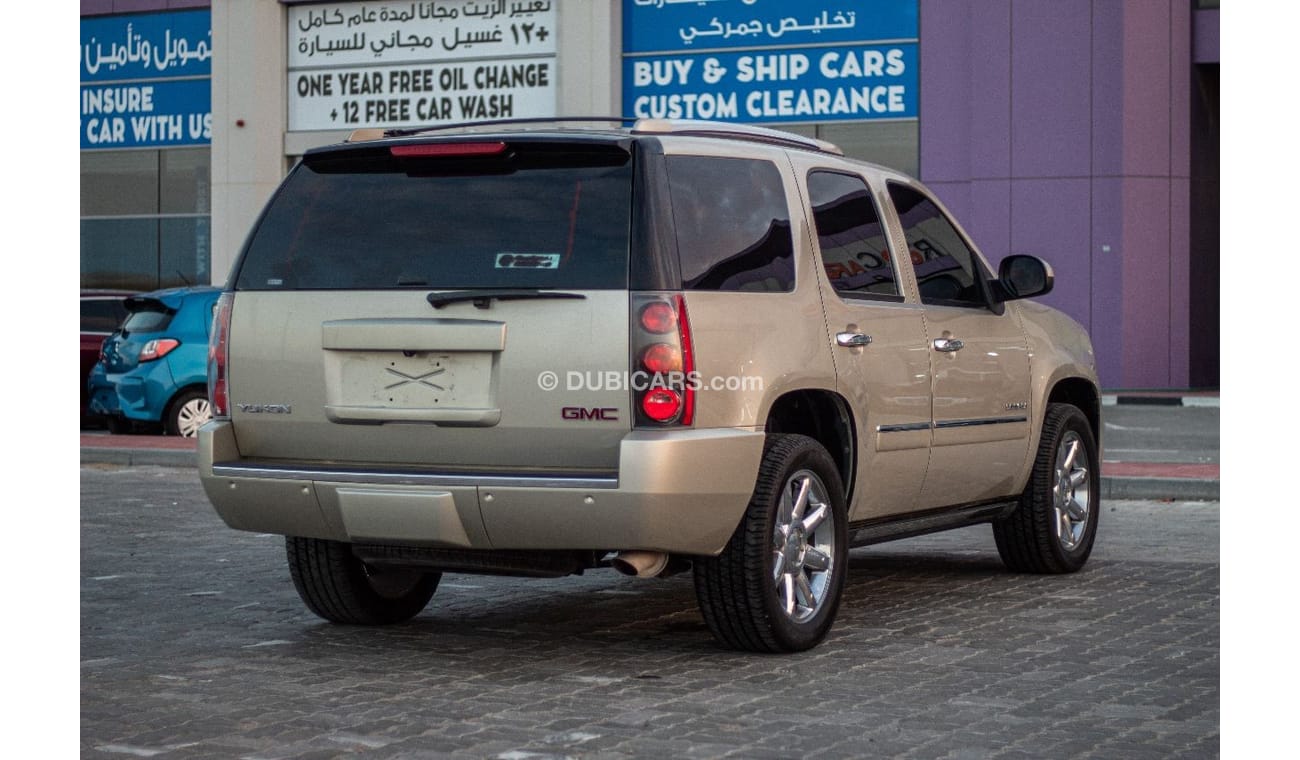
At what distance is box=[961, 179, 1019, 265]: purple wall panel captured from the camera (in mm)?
25766

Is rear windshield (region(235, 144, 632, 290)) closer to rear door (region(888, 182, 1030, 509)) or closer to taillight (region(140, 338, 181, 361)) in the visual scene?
rear door (region(888, 182, 1030, 509))

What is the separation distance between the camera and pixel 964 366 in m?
7.93

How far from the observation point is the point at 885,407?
728 centimetres

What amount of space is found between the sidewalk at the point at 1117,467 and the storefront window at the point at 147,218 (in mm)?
12524

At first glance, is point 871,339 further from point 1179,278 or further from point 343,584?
point 1179,278

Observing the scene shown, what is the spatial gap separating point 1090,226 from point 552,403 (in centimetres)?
2030

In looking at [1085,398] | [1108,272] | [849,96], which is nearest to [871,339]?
[1085,398]

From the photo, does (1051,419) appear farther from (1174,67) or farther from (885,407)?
(1174,67)

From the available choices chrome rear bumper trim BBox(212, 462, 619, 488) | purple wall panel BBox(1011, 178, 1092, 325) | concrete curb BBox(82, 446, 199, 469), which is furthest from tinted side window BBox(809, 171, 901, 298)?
purple wall panel BBox(1011, 178, 1092, 325)

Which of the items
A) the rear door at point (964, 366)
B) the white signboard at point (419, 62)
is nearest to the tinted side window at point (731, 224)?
the rear door at point (964, 366)

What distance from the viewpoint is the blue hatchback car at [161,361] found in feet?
57.3

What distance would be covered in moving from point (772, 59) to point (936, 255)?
63.3ft

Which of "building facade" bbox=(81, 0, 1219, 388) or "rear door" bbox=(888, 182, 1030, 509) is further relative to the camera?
"building facade" bbox=(81, 0, 1219, 388)

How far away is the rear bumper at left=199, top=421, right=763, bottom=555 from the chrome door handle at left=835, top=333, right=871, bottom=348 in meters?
0.73
